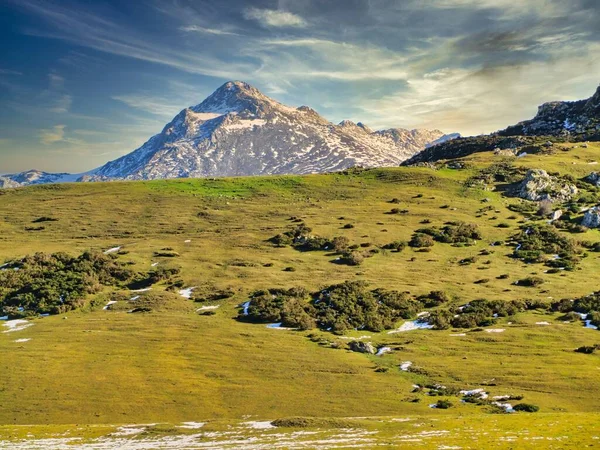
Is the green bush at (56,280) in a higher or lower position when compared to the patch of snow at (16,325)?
higher

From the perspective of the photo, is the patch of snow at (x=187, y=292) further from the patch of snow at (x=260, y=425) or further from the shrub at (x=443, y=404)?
the shrub at (x=443, y=404)

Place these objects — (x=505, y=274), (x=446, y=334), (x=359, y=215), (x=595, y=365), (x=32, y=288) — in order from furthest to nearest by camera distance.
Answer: (x=359, y=215), (x=505, y=274), (x=32, y=288), (x=446, y=334), (x=595, y=365)

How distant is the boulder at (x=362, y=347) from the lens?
62.7m

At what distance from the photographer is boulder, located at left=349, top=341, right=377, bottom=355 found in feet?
206

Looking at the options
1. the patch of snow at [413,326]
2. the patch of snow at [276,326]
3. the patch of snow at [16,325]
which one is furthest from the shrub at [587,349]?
the patch of snow at [16,325]

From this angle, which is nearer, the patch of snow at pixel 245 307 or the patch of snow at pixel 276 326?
the patch of snow at pixel 276 326

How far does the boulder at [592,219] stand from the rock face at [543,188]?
54.3 ft

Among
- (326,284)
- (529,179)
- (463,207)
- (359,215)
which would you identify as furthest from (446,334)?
(529,179)

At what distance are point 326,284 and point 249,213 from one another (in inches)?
2064

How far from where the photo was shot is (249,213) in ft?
436

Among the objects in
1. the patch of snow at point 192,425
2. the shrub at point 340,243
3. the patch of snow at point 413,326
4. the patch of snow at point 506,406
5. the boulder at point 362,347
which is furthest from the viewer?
the shrub at point 340,243

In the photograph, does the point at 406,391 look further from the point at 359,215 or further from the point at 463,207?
the point at 463,207

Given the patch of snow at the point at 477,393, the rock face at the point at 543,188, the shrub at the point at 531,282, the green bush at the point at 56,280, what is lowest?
the patch of snow at the point at 477,393

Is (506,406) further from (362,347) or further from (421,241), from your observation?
(421,241)
